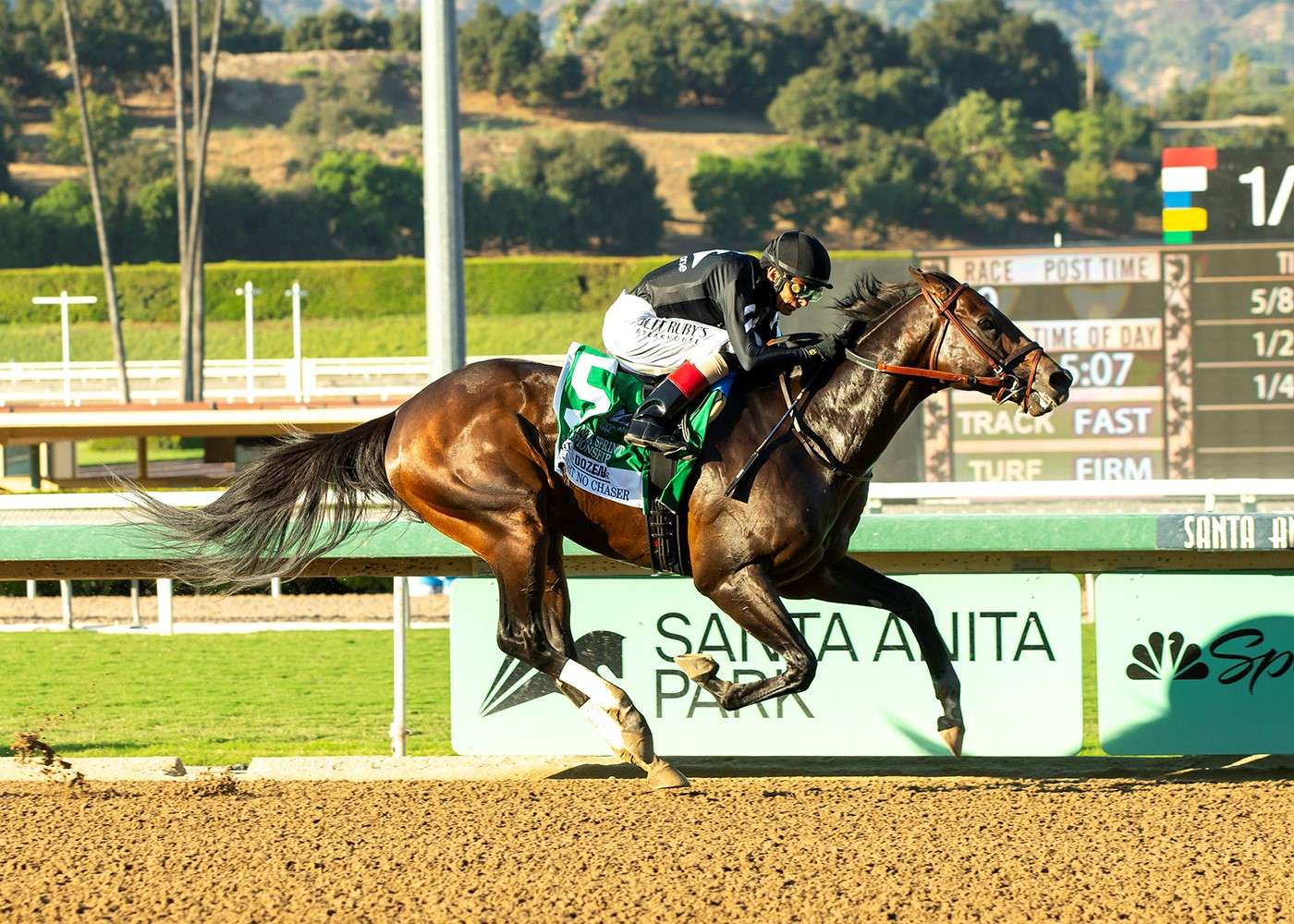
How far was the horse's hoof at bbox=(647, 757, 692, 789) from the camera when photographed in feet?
17.2

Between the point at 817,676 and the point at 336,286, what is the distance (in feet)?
131

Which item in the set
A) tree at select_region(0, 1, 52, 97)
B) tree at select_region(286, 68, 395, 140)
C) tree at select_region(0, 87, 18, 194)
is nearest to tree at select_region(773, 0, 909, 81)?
tree at select_region(286, 68, 395, 140)

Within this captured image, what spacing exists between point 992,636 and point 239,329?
37314 mm

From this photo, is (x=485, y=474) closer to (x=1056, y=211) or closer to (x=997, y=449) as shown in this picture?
(x=997, y=449)

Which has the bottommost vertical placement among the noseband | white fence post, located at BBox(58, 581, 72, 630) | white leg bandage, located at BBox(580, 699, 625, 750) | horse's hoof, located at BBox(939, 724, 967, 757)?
white fence post, located at BBox(58, 581, 72, 630)

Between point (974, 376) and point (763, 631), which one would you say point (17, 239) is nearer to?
point (763, 631)

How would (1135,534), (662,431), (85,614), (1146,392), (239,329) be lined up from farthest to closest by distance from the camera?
(239,329) < (85,614) < (1146,392) < (1135,534) < (662,431)

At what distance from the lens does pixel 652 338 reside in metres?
5.20

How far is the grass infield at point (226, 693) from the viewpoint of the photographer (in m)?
7.02

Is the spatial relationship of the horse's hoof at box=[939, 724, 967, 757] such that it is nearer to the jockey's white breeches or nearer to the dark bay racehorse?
the dark bay racehorse

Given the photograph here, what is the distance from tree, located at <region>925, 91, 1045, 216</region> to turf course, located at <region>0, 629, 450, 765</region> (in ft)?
184

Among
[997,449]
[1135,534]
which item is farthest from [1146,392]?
[1135,534]

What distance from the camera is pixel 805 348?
5.17m

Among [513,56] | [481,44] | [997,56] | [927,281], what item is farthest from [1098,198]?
[927,281]
